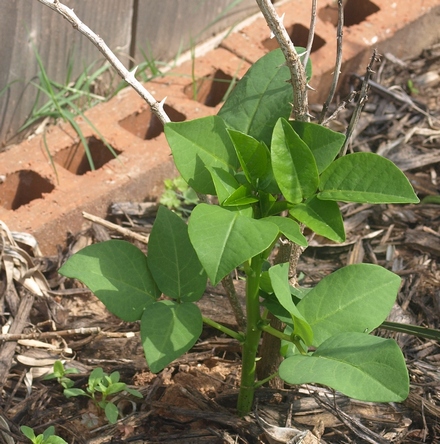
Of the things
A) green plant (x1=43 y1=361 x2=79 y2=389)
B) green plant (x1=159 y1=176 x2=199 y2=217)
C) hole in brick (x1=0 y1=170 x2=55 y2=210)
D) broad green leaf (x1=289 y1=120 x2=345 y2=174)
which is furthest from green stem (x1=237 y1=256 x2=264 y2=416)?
hole in brick (x1=0 y1=170 x2=55 y2=210)

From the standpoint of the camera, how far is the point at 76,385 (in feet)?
6.48

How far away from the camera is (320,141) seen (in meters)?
1.34

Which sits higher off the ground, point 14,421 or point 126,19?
point 126,19

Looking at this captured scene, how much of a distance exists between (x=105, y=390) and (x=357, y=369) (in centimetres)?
75

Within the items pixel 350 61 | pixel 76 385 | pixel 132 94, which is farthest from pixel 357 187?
pixel 350 61

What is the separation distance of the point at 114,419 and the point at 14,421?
11.4 inches

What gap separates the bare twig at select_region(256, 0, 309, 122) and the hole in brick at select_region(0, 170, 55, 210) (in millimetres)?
1323

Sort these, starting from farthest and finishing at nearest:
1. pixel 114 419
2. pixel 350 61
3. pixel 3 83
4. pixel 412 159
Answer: pixel 350 61, pixel 412 159, pixel 3 83, pixel 114 419

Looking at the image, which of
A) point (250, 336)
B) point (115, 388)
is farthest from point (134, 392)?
point (250, 336)

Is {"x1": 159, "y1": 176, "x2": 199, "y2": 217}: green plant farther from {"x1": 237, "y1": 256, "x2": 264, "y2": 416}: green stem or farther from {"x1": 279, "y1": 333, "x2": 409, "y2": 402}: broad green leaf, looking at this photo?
{"x1": 279, "y1": 333, "x2": 409, "y2": 402}: broad green leaf

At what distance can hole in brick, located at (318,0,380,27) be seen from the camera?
335cm

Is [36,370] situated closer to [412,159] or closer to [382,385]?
[382,385]

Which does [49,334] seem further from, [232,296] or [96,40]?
[96,40]

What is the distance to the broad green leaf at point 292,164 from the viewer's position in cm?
129
